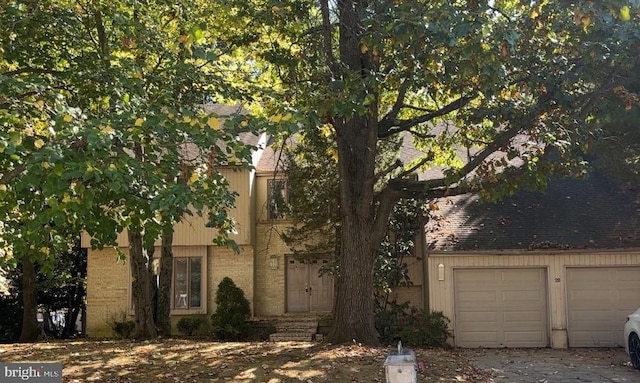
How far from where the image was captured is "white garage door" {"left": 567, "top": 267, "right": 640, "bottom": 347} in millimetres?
16078

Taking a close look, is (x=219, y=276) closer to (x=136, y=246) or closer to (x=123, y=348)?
(x=136, y=246)

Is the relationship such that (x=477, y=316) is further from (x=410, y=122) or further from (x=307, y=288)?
(x=307, y=288)

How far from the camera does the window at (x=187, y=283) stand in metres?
21.4

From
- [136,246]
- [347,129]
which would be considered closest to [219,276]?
[136,246]

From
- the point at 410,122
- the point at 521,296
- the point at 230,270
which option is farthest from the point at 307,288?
the point at 410,122

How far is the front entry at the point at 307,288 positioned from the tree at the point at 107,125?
995 cm

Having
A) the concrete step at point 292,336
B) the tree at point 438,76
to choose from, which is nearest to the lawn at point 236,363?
the tree at point 438,76

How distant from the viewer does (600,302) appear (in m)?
16.2

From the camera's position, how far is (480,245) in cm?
1639

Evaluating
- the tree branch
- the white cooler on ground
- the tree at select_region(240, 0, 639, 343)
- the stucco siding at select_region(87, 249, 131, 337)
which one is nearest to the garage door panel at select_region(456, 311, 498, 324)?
the tree at select_region(240, 0, 639, 343)

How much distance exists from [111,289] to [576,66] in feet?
55.3

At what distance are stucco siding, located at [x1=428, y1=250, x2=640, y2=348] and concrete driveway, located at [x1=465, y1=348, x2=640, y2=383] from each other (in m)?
1.09

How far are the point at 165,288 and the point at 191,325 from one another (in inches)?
112

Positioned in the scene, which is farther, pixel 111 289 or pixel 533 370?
pixel 111 289
